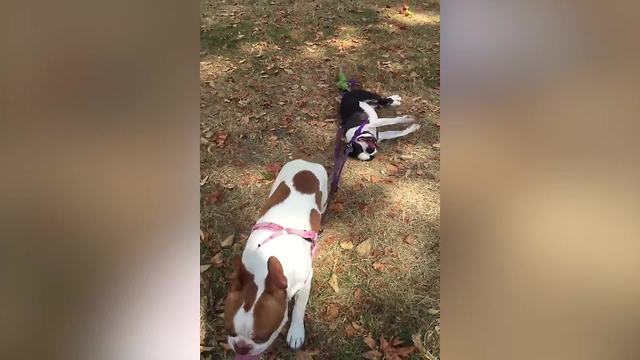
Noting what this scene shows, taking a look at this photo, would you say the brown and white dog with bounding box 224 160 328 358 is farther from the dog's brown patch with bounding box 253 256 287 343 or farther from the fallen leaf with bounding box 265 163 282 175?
the fallen leaf with bounding box 265 163 282 175

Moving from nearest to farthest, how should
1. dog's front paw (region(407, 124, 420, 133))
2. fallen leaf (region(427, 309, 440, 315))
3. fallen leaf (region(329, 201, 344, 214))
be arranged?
fallen leaf (region(427, 309, 440, 315)) < dog's front paw (region(407, 124, 420, 133)) < fallen leaf (region(329, 201, 344, 214))

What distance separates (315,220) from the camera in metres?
1.40

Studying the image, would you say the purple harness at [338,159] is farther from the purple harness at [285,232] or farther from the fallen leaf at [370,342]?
the fallen leaf at [370,342]

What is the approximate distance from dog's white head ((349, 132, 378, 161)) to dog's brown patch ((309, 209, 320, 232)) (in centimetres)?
19

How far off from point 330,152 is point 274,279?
403mm

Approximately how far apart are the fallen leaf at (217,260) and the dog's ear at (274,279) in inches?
4.9

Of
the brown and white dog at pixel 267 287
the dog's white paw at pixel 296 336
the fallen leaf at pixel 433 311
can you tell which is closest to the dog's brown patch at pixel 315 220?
the brown and white dog at pixel 267 287

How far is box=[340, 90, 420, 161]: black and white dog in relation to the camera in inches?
52.8

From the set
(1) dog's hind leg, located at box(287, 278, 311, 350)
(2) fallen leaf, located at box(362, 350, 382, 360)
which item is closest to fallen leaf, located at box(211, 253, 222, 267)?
(1) dog's hind leg, located at box(287, 278, 311, 350)

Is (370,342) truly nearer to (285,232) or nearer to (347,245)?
(347,245)

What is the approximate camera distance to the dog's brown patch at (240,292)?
1.28 meters

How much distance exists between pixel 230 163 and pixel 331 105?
33 cm

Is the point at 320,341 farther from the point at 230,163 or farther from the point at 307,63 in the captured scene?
the point at 307,63
